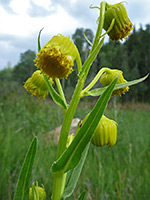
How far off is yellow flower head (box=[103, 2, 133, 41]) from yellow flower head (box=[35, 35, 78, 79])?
8.9 inches

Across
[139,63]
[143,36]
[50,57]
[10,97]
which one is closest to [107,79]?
[50,57]

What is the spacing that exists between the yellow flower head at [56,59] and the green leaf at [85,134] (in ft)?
0.66

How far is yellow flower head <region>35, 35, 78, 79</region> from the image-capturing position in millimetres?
867

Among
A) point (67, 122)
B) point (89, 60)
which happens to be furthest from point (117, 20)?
point (67, 122)

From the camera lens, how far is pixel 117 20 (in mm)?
981

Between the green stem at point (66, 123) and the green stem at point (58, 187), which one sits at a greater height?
the green stem at point (66, 123)

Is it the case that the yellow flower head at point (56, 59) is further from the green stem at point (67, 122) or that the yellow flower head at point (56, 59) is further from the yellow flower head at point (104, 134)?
the yellow flower head at point (104, 134)

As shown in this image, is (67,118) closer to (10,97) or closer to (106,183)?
(106,183)

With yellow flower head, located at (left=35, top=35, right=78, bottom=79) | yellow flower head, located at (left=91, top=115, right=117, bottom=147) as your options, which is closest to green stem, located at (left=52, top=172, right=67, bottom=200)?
yellow flower head, located at (left=91, top=115, right=117, bottom=147)

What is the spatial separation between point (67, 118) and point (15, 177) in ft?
4.49

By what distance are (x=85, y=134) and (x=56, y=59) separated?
338mm

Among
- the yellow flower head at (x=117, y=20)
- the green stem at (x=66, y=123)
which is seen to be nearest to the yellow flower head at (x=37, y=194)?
the green stem at (x=66, y=123)

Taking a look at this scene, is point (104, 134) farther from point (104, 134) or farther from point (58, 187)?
point (58, 187)

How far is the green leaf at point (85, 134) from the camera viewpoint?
2.61ft
